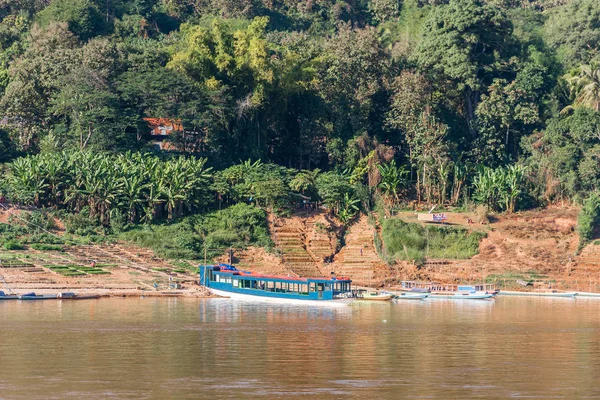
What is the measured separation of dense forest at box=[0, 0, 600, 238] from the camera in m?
93.1

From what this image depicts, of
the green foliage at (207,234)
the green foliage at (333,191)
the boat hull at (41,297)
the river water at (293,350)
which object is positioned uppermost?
the green foliage at (333,191)

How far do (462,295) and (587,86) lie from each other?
96.2 ft

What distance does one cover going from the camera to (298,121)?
4063 inches

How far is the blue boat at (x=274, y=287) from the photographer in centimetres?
8038

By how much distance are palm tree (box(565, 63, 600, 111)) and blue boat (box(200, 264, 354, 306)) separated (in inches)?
1392

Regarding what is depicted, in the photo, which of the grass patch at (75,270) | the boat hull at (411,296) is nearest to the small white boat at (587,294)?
the boat hull at (411,296)

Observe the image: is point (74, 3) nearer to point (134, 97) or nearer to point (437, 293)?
point (134, 97)

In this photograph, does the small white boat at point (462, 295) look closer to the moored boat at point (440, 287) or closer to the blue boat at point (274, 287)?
the moored boat at point (440, 287)

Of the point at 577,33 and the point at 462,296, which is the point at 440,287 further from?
the point at 577,33

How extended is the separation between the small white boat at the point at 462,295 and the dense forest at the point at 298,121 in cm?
1217

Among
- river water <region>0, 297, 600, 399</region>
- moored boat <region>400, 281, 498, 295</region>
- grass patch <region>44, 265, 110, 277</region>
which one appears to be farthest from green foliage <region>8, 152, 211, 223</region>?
moored boat <region>400, 281, 498, 295</region>

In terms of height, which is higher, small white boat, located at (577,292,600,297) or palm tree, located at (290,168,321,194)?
palm tree, located at (290,168,321,194)

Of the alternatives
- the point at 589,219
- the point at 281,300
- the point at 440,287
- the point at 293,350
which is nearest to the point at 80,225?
the point at 281,300

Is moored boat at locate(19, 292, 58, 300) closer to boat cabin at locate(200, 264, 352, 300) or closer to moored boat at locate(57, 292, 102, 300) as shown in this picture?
moored boat at locate(57, 292, 102, 300)
